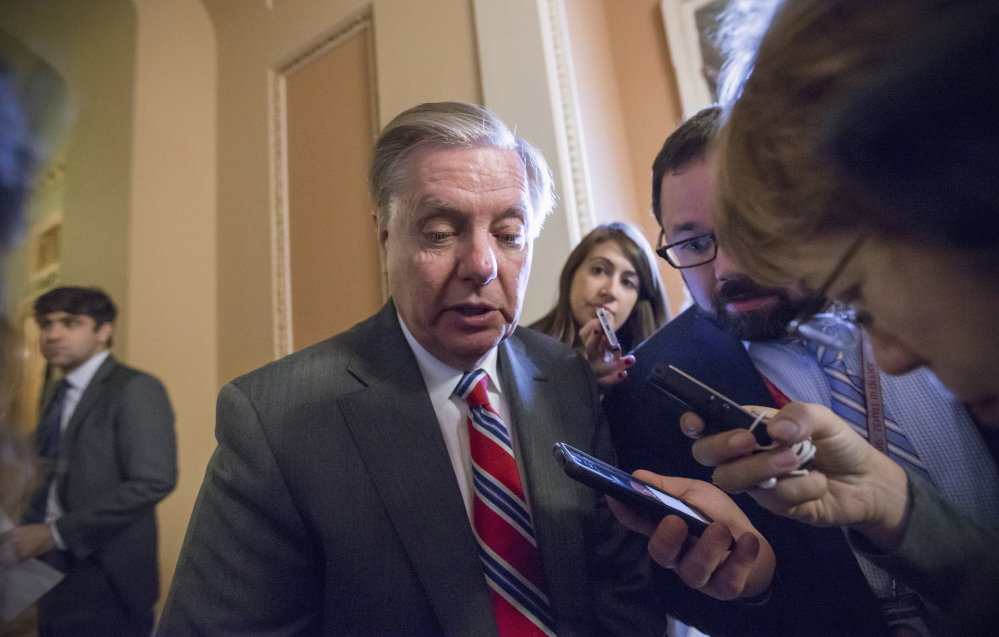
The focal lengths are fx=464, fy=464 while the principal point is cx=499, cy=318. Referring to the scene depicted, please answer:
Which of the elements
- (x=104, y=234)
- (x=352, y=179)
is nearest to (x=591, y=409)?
(x=352, y=179)

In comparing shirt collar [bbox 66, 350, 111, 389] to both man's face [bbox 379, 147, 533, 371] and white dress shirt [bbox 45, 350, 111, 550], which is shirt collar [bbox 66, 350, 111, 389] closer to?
white dress shirt [bbox 45, 350, 111, 550]

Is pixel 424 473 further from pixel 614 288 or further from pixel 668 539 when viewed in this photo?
pixel 614 288

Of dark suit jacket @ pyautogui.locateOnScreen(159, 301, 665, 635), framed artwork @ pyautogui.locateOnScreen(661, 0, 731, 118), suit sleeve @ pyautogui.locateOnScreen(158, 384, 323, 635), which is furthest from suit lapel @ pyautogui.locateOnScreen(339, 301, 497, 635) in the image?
framed artwork @ pyautogui.locateOnScreen(661, 0, 731, 118)

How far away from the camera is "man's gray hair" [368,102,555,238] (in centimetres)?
62

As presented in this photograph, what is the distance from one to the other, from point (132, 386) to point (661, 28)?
1.06m

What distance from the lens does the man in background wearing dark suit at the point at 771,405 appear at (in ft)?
1.45

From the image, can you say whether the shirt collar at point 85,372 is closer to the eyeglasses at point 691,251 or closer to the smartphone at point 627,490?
the smartphone at point 627,490

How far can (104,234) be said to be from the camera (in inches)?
31.4

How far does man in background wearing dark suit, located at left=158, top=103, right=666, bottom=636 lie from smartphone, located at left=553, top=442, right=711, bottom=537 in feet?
0.54

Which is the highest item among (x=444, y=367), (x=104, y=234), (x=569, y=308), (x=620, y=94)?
(x=620, y=94)

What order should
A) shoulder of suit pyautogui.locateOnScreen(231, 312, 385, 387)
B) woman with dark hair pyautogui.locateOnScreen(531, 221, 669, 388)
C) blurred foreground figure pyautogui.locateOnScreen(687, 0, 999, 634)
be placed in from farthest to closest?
1. woman with dark hair pyautogui.locateOnScreen(531, 221, 669, 388)
2. shoulder of suit pyautogui.locateOnScreen(231, 312, 385, 387)
3. blurred foreground figure pyautogui.locateOnScreen(687, 0, 999, 634)

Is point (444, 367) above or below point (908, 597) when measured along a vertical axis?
above

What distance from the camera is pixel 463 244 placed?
593 mm

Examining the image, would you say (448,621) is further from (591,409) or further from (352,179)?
(352,179)
